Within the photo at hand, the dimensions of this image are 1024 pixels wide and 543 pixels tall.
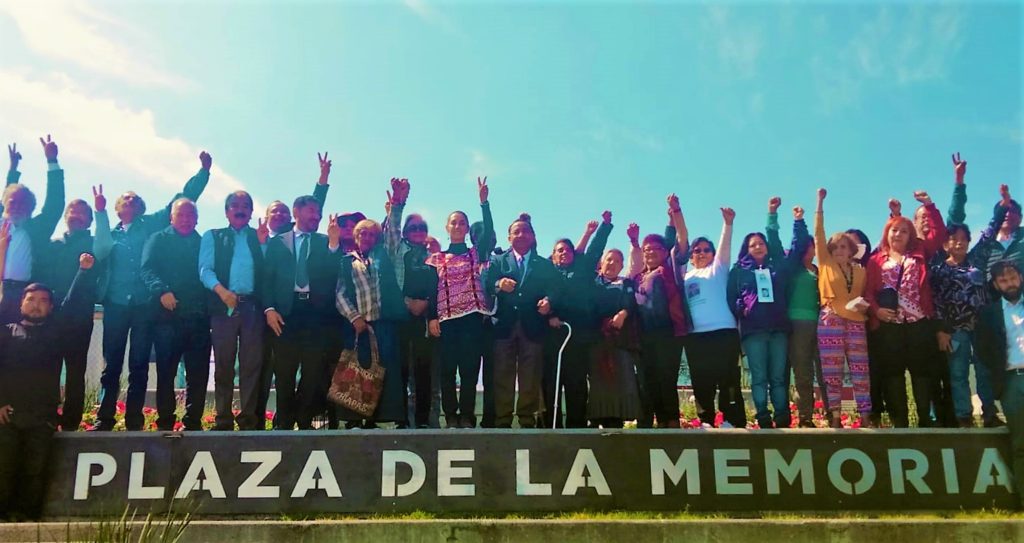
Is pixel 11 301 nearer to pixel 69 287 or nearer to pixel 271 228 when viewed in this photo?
pixel 69 287

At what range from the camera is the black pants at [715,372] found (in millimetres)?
7031

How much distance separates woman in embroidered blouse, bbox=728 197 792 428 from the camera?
6812 mm

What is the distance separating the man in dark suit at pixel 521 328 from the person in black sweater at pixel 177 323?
2.64 m

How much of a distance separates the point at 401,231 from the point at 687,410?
19.8 feet

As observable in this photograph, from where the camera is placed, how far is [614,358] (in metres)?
7.07

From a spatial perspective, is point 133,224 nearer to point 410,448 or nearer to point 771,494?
point 410,448

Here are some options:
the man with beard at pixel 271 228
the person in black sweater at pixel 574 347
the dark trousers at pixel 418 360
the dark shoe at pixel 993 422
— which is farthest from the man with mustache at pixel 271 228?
the dark shoe at pixel 993 422

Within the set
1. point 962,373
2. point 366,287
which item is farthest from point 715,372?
point 366,287

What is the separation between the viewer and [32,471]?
5824mm

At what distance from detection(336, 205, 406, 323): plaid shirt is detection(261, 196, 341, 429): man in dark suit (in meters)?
0.20

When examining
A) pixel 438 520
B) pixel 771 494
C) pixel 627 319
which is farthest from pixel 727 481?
pixel 438 520

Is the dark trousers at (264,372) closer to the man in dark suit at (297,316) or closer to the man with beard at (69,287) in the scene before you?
the man in dark suit at (297,316)

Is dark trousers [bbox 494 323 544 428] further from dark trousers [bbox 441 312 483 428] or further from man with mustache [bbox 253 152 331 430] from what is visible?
man with mustache [bbox 253 152 331 430]

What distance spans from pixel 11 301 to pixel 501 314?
4426 mm
